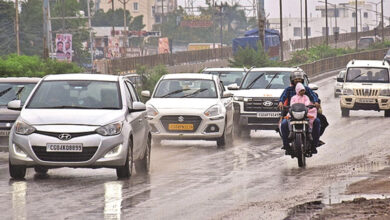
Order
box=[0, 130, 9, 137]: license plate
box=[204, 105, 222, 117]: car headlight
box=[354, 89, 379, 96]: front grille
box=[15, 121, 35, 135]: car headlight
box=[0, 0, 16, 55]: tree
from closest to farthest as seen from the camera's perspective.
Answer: box=[15, 121, 35, 135]: car headlight, box=[0, 130, 9, 137]: license plate, box=[204, 105, 222, 117]: car headlight, box=[354, 89, 379, 96]: front grille, box=[0, 0, 16, 55]: tree

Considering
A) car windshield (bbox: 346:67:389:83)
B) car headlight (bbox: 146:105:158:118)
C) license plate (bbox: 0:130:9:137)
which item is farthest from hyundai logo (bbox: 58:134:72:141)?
car windshield (bbox: 346:67:389:83)

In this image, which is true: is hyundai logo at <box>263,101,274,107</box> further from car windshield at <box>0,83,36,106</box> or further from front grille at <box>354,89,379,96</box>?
front grille at <box>354,89,379,96</box>

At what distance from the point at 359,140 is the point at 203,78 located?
3.73 metres

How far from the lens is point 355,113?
39062mm

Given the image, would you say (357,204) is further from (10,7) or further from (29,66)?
(10,7)

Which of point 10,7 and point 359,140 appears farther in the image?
point 10,7

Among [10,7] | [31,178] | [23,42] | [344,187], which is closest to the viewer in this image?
[344,187]

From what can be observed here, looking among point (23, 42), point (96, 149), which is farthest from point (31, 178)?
point (23, 42)

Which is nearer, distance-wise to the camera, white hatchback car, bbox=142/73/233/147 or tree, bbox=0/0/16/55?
white hatchback car, bbox=142/73/233/147

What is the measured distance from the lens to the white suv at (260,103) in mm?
27422

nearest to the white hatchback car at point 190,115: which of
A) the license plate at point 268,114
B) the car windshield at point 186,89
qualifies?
the car windshield at point 186,89

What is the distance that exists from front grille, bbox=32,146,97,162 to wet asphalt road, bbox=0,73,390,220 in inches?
12.0

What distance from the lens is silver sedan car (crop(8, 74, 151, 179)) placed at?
14.9 meters

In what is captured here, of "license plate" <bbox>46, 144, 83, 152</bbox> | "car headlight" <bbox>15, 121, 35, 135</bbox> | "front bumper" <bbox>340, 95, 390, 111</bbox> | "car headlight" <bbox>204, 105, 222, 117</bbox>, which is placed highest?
"car headlight" <bbox>15, 121, 35, 135</bbox>
